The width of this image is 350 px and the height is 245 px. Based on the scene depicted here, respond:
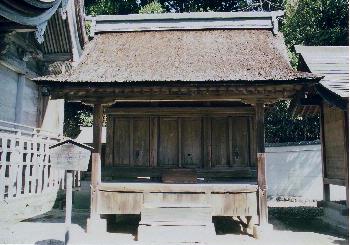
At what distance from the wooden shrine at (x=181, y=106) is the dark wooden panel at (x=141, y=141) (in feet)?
0.11

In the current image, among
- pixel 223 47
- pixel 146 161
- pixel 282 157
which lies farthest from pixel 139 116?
pixel 282 157

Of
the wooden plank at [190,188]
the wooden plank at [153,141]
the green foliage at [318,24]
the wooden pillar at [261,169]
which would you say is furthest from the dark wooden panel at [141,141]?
the green foliage at [318,24]

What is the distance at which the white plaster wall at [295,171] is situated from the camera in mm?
19906

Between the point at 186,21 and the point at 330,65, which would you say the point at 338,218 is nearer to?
the point at 330,65

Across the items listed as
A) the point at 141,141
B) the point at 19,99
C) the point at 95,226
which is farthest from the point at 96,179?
the point at 19,99

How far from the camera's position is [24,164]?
1188 centimetres

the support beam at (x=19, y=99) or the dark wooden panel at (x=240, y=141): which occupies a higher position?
the support beam at (x=19, y=99)

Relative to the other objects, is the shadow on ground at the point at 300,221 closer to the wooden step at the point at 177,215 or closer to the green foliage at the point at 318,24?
the wooden step at the point at 177,215

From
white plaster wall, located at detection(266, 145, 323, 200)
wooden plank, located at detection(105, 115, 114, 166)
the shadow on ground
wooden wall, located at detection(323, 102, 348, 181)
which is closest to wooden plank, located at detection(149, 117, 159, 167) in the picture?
wooden plank, located at detection(105, 115, 114, 166)

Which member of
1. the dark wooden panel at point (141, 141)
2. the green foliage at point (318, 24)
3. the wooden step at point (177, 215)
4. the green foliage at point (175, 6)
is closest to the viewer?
the wooden step at point (177, 215)

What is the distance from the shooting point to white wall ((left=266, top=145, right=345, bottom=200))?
1991 cm

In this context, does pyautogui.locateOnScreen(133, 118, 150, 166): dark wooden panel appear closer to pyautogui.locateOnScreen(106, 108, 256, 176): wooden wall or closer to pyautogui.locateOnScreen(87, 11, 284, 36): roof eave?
pyautogui.locateOnScreen(106, 108, 256, 176): wooden wall

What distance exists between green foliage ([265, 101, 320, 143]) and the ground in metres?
10.6

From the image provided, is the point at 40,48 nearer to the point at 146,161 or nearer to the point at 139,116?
the point at 139,116
